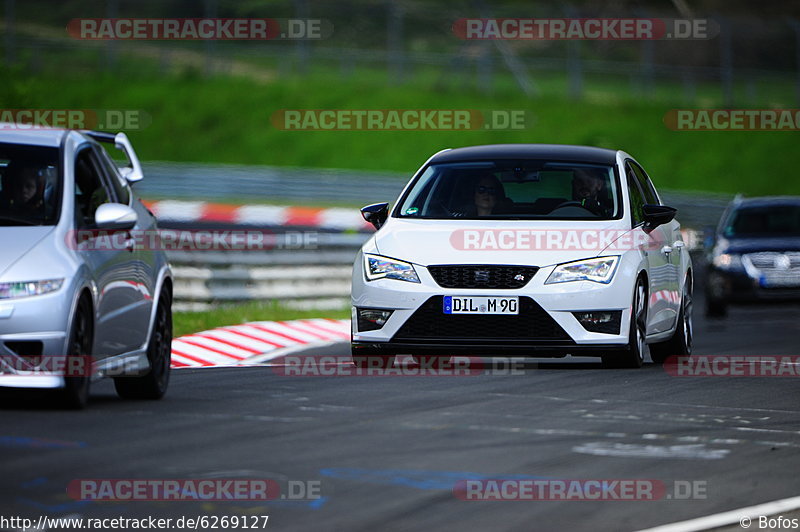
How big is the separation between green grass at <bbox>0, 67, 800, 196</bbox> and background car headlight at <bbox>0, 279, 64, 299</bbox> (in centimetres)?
3983

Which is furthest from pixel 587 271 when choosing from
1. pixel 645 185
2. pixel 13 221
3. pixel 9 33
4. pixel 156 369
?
pixel 9 33

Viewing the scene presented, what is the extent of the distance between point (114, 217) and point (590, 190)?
4.61 metres

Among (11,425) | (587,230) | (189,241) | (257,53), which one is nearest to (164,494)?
(11,425)

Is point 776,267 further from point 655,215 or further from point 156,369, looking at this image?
point 156,369

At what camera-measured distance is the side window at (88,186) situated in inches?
406

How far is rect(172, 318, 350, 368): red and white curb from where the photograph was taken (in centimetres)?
1472

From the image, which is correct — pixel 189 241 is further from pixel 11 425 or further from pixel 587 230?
pixel 11 425

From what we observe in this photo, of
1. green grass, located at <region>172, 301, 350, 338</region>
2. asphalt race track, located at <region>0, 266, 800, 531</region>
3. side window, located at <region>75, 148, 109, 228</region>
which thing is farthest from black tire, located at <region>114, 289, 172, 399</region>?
green grass, located at <region>172, 301, 350, 338</region>

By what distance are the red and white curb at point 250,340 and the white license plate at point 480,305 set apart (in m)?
2.71

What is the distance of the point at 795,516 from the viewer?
7.36 meters

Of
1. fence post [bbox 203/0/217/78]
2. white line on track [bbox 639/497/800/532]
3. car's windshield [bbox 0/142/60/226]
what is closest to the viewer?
white line on track [bbox 639/497/800/532]

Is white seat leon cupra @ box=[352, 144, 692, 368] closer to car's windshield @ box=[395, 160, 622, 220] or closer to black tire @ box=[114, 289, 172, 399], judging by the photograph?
car's windshield @ box=[395, 160, 622, 220]

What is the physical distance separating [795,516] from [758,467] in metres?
1.27

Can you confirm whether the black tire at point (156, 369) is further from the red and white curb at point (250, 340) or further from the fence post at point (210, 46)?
the fence post at point (210, 46)
